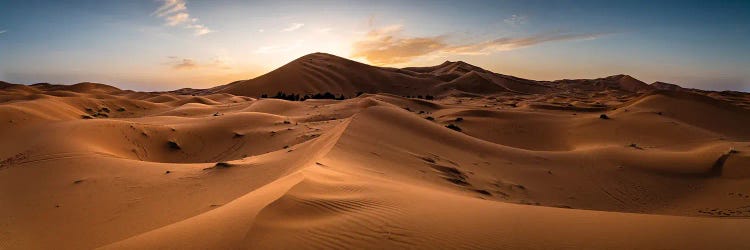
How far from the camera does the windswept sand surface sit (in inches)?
142

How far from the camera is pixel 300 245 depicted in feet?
10.5

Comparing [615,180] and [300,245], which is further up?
[300,245]

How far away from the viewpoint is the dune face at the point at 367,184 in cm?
360

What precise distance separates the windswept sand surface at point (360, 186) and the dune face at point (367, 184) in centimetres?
3

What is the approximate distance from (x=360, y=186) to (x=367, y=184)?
0.21 m

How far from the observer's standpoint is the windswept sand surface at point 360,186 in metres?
3.60

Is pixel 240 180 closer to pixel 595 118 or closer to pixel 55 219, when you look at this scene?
pixel 55 219

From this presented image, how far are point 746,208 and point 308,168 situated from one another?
7.54 meters

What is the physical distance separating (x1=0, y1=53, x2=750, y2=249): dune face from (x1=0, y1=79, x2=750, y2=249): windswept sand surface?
0.03 meters

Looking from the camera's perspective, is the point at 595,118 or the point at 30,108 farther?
the point at 595,118

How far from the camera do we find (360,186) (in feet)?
16.6

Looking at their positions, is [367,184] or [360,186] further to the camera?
[367,184]

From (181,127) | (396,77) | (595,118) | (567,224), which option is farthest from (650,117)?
(396,77)

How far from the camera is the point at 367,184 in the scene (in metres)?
5.24
